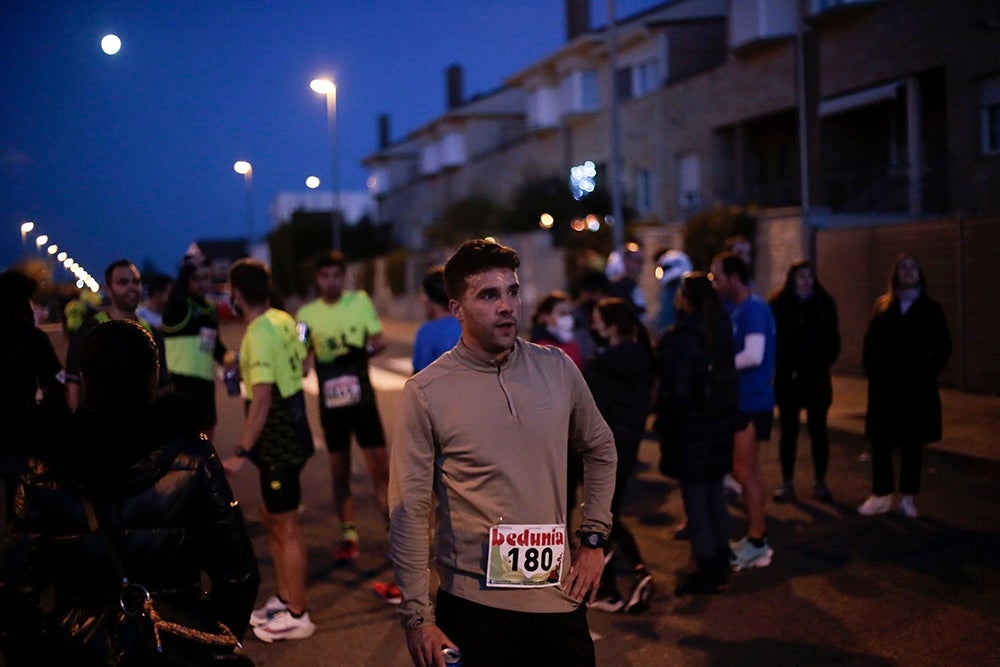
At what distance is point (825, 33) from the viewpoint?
26.4 meters

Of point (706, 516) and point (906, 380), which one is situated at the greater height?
point (906, 380)

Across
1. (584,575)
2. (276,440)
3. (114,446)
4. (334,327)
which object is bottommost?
(584,575)

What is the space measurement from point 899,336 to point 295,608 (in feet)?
16.1

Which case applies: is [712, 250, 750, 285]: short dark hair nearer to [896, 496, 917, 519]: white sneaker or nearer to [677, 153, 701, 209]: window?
[896, 496, 917, 519]: white sneaker

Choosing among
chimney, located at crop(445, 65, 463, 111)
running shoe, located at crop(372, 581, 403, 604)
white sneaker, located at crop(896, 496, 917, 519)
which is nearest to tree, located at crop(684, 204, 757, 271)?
white sneaker, located at crop(896, 496, 917, 519)

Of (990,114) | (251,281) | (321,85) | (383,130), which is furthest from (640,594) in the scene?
(383,130)

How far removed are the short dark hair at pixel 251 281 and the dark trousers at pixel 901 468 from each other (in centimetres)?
485

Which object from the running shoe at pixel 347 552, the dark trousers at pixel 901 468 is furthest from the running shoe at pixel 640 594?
the dark trousers at pixel 901 468

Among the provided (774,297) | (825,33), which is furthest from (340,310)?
(825,33)

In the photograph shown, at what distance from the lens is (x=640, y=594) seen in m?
5.89

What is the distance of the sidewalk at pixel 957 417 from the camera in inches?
389

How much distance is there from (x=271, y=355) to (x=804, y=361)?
4586 mm

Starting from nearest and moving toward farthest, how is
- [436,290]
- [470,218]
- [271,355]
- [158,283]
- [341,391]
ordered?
[271,355]
[436,290]
[341,391]
[158,283]
[470,218]

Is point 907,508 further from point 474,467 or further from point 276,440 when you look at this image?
point 474,467
